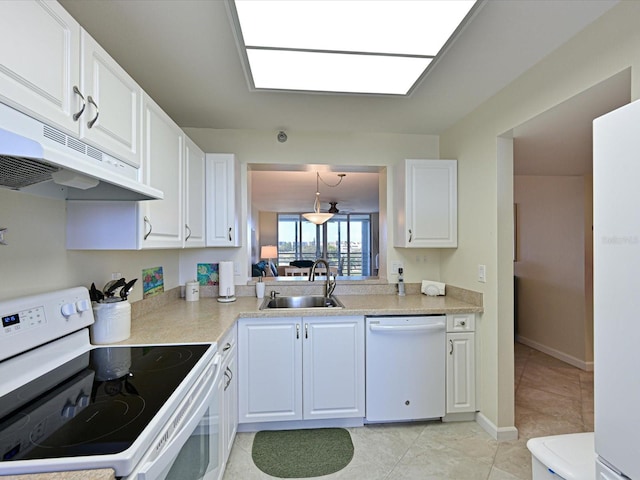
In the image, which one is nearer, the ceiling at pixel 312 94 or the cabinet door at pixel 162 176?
the ceiling at pixel 312 94

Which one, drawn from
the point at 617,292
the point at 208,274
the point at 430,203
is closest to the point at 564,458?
the point at 617,292

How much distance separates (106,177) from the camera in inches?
39.0

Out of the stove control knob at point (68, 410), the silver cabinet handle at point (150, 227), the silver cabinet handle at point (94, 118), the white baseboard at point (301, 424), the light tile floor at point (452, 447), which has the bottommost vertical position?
the light tile floor at point (452, 447)

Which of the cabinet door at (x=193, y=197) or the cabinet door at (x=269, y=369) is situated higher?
the cabinet door at (x=193, y=197)

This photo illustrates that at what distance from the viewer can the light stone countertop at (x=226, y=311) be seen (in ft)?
5.38

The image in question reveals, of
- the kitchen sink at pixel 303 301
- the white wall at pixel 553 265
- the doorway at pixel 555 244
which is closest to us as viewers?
the doorway at pixel 555 244

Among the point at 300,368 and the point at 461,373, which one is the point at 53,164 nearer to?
the point at 300,368

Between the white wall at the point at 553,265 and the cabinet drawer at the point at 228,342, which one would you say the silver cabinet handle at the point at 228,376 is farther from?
the white wall at the point at 553,265

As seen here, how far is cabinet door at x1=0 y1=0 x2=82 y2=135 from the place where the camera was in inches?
31.3

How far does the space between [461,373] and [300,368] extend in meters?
1.17

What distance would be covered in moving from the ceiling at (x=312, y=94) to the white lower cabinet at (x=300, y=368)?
59.8 inches

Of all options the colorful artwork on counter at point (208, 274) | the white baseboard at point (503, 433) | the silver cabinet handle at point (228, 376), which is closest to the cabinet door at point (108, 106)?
the silver cabinet handle at point (228, 376)

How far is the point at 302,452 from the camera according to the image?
1.99m

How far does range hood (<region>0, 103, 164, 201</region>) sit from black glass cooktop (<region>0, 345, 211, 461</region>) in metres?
0.67
